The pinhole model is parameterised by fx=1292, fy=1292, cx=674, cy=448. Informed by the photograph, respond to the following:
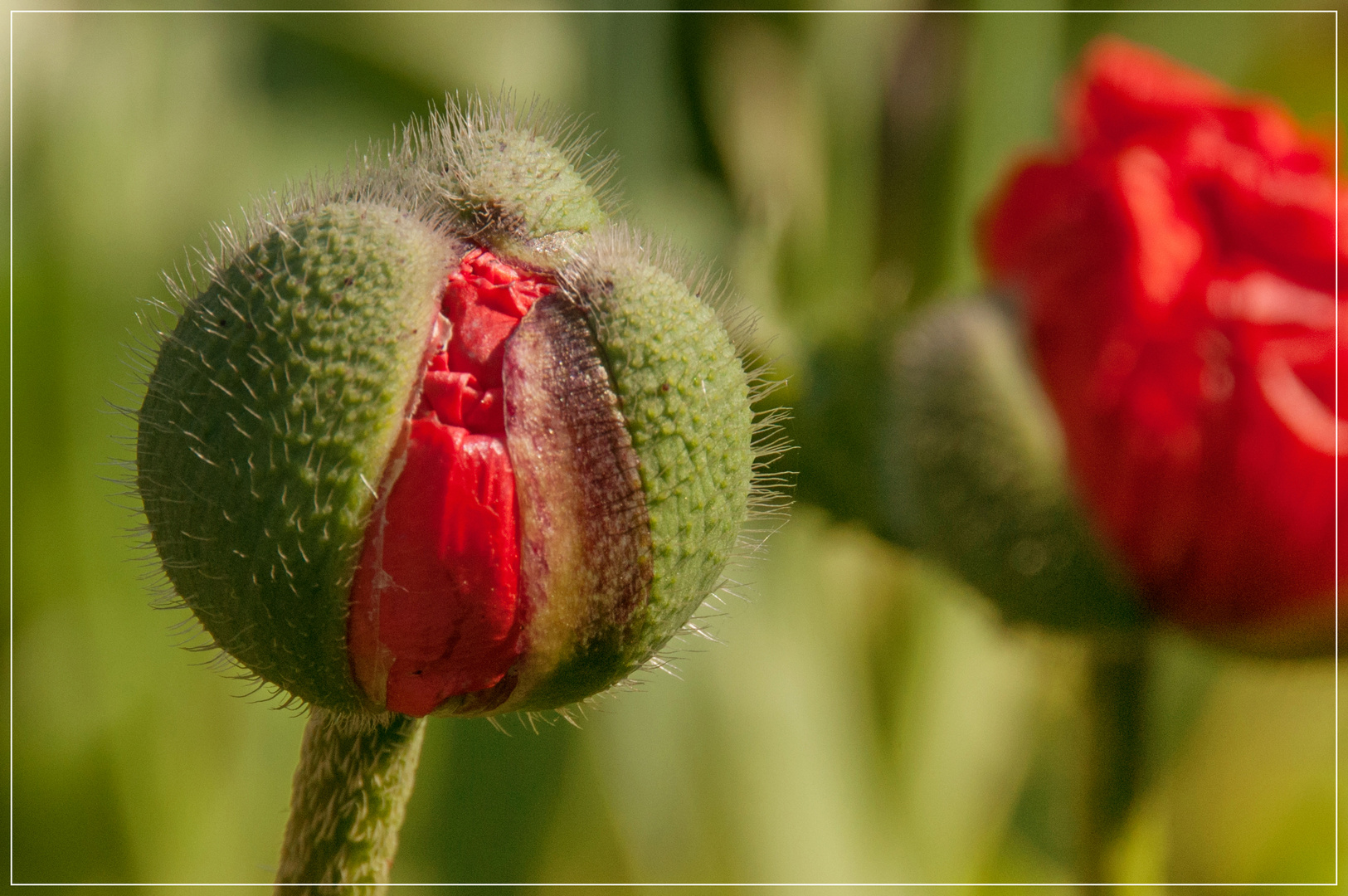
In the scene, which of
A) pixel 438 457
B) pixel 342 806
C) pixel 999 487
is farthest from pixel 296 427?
pixel 999 487

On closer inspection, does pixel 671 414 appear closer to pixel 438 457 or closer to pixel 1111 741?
pixel 438 457

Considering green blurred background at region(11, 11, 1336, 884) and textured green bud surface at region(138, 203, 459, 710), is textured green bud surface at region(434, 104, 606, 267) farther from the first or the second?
green blurred background at region(11, 11, 1336, 884)

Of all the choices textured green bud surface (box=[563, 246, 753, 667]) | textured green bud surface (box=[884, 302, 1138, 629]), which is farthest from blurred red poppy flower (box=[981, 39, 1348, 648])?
textured green bud surface (box=[563, 246, 753, 667])

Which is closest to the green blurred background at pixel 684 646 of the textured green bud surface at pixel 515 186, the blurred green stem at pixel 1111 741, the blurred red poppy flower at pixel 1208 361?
the blurred green stem at pixel 1111 741

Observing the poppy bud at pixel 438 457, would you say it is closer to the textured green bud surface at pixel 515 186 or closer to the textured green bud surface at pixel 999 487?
the textured green bud surface at pixel 515 186

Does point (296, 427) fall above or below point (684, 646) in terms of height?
above
